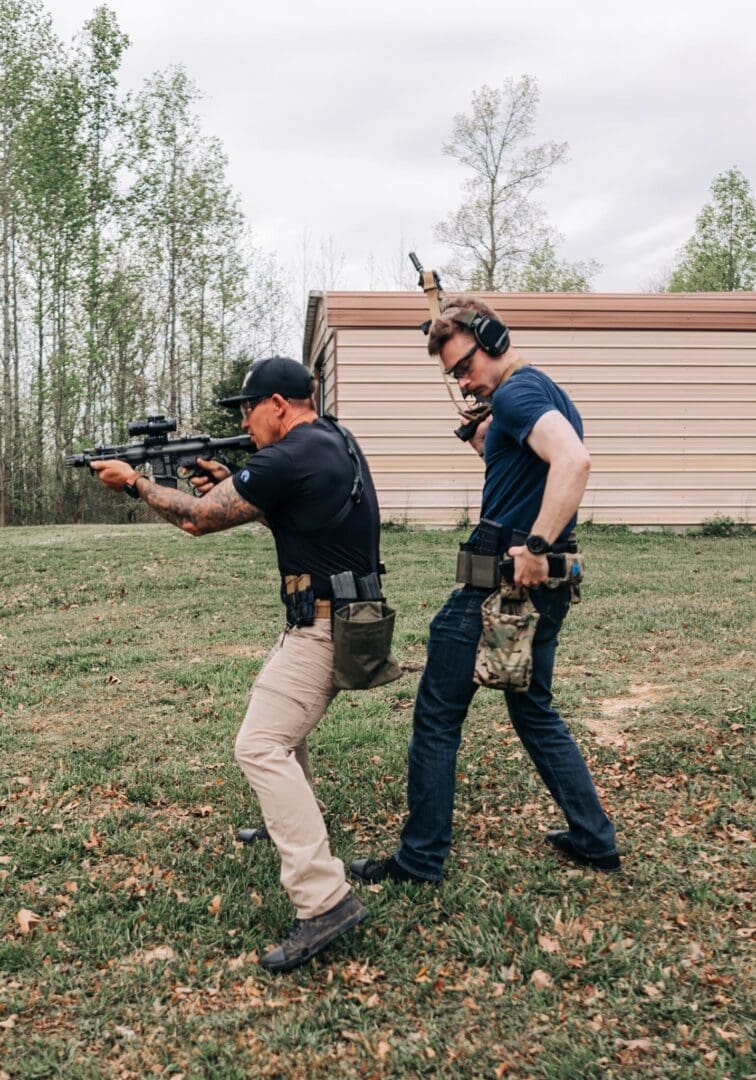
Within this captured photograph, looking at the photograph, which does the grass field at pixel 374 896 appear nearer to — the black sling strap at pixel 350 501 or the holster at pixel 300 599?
the holster at pixel 300 599

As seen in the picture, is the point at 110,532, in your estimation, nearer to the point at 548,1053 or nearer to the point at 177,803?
the point at 177,803

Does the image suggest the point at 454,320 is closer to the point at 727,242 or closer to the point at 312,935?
the point at 312,935

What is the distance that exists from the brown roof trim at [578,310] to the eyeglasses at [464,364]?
12327 millimetres

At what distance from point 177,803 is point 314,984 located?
199 cm

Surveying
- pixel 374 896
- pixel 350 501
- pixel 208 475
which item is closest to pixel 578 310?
pixel 208 475

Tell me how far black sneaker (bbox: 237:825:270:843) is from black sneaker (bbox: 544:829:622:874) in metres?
1.39

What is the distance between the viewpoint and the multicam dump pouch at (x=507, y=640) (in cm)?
384

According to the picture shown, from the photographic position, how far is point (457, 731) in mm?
4113

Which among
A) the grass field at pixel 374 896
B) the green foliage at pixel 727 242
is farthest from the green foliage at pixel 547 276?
the grass field at pixel 374 896

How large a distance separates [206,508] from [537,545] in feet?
4.29

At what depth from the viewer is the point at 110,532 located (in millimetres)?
17547

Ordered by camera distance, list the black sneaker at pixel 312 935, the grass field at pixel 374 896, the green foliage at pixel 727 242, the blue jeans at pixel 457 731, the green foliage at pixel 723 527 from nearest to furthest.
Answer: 1. the grass field at pixel 374 896
2. the black sneaker at pixel 312 935
3. the blue jeans at pixel 457 731
4. the green foliage at pixel 723 527
5. the green foliage at pixel 727 242

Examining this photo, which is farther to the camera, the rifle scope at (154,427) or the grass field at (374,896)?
the rifle scope at (154,427)

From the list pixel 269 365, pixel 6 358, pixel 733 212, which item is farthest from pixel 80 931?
pixel 733 212
